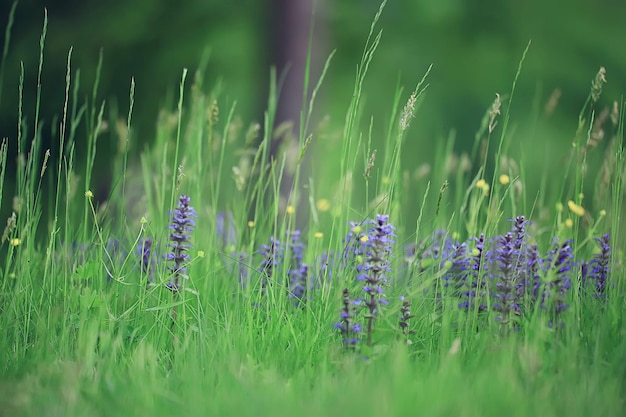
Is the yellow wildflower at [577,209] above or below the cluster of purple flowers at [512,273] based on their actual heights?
above

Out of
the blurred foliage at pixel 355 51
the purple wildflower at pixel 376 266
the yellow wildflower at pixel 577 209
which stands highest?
the blurred foliage at pixel 355 51

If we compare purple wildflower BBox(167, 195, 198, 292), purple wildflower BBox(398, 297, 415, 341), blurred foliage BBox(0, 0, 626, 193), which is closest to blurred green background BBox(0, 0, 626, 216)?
blurred foliage BBox(0, 0, 626, 193)

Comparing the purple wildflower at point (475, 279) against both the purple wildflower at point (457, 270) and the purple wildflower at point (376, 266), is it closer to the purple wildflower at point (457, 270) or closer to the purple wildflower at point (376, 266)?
the purple wildflower at point (457, 270)

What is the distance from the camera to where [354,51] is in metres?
7.33

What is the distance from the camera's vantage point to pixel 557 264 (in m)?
2.98

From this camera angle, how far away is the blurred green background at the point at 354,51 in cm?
695

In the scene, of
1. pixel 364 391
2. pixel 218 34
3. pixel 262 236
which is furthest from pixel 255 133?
pixel 218 34

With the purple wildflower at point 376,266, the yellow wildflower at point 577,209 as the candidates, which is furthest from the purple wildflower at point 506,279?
the purple wildflower at point 376,266

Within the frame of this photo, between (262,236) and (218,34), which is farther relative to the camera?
(218,34)

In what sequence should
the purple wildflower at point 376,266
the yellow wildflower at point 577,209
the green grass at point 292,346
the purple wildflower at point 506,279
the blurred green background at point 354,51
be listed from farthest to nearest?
the blurred green background at point 354,51 → the yellow wildflower at point 577,209 → the purple wildflower at point 506,279 → the purple wildflower at point 376,266 → the green grass at point 292,346

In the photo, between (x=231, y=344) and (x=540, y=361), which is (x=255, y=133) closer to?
(x=231, y=344)

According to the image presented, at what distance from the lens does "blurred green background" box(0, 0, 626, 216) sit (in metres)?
6.95

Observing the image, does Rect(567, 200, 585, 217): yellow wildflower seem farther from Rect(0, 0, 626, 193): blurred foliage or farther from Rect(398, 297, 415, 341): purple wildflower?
Rect(0, 0, 626, 193): blurred foliage

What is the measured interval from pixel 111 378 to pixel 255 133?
1205mm
